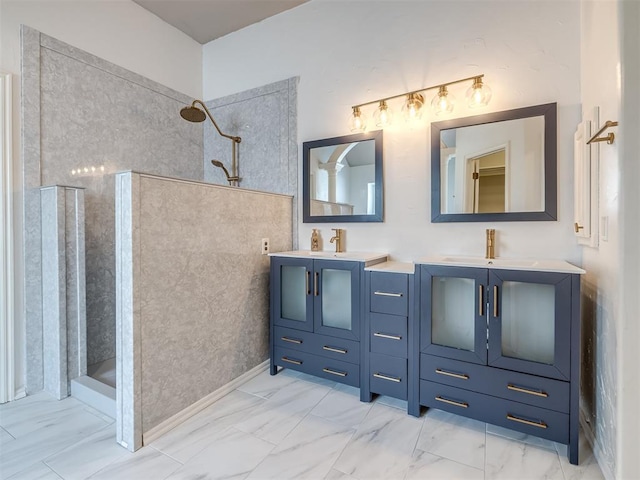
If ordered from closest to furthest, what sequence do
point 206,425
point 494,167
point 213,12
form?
point 206,425 → point 494,167 → point 213,12

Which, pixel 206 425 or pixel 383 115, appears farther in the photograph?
pixel 383 115

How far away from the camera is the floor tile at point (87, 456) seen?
1.35 meters

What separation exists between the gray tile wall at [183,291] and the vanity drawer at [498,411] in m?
1.27

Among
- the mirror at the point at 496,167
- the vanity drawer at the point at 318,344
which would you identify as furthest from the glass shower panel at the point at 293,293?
the mirror at the point at 496,167

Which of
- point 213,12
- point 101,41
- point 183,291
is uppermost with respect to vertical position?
point 213,12

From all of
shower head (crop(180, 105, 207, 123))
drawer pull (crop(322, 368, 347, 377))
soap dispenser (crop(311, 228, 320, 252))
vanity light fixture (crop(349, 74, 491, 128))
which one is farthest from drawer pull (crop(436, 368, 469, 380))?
shower head (crop(180, 105, 207, 123))

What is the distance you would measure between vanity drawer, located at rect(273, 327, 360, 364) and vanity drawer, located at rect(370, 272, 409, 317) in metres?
0.31

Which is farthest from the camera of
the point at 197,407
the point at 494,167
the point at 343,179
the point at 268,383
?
the point at 343,179

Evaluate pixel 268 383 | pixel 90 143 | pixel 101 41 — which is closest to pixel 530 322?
pixel 268 383

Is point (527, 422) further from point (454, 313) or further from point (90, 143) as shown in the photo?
point (90, 143)

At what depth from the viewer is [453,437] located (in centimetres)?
156

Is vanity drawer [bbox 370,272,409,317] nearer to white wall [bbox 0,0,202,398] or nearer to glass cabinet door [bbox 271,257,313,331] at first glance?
glass cabinet door [bbox 271,257,313,331]

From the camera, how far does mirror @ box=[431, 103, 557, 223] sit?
69.9 inches

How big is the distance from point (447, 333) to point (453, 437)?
51cm
